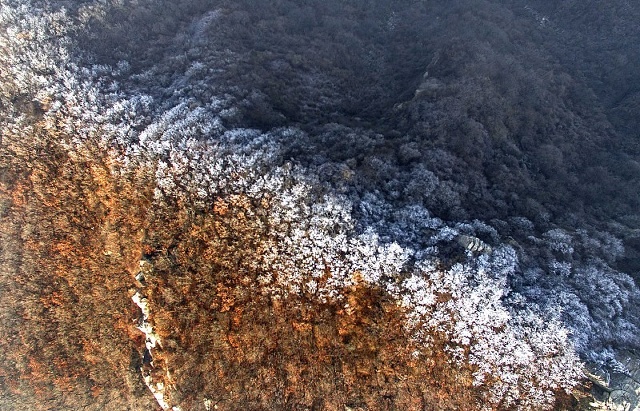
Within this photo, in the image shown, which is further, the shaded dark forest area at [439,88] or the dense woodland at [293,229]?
the shaded dark forest area at [439,88]

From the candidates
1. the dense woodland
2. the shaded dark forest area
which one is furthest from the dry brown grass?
the shaded dark forest area

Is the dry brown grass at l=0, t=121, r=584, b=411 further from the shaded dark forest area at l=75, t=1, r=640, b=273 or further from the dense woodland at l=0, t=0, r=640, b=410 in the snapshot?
the shaded dark forest area at l=75, t=1, r=640, b=273

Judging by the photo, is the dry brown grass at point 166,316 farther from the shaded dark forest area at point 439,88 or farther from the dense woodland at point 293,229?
the shaded dark forest area at point 439,88

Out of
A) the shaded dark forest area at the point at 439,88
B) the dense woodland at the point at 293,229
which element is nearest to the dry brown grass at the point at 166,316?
the dense woodland at the point at 293,229

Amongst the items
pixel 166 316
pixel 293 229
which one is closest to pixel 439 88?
pixel 293 229

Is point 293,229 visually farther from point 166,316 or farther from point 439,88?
point 439,88

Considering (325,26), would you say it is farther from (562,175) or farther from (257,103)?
(562,175)

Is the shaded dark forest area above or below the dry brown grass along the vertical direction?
above

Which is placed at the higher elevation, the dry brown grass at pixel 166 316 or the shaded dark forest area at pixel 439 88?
the shaded dark forest area at pixel 439 88
